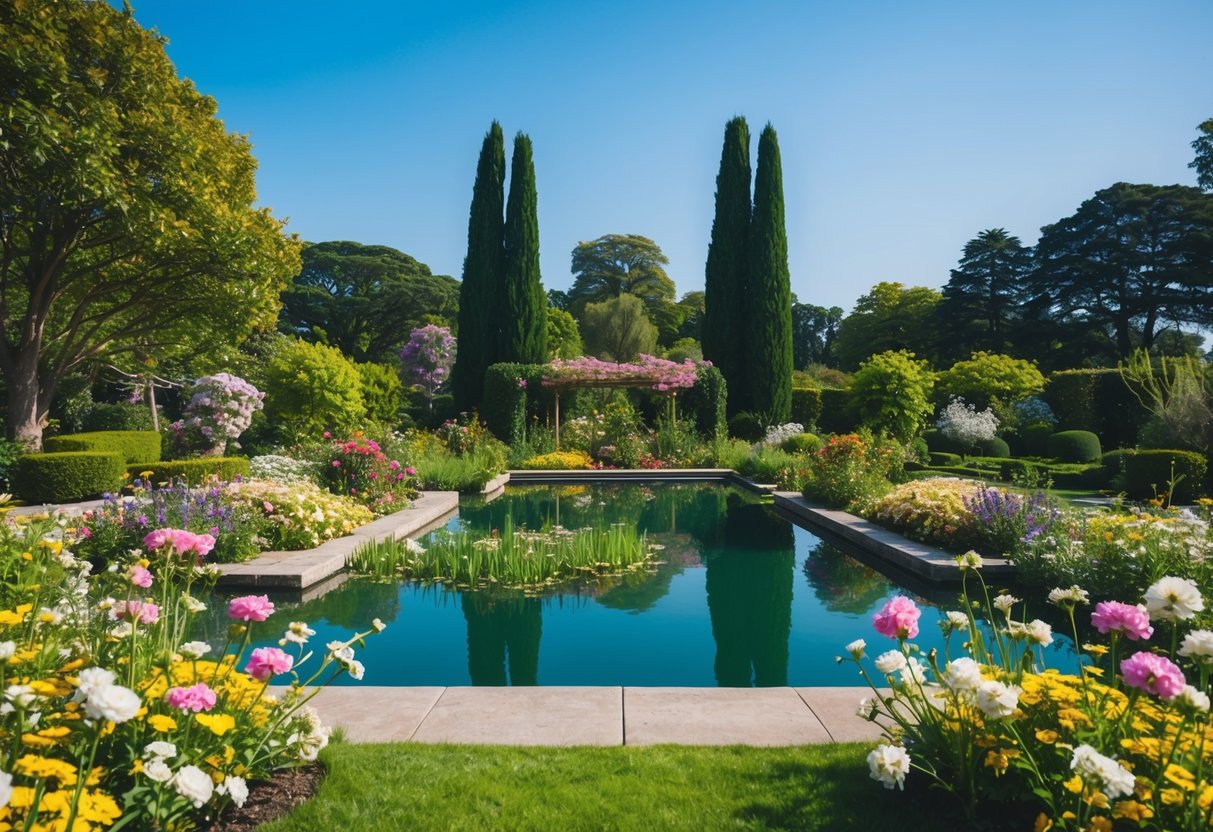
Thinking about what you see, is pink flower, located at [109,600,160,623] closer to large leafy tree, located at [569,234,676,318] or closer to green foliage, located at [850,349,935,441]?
green foliage, located at [850,349,935,441]

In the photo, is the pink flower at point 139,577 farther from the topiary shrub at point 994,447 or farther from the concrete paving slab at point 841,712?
the topiary shrub at point 994,447

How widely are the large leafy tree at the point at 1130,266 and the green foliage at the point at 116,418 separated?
32.3 meters

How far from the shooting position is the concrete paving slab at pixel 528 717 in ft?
10.00

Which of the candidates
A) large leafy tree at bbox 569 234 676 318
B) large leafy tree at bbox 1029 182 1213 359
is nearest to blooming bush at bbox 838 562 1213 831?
large leafy tree at bbox 1029 182 1213 359

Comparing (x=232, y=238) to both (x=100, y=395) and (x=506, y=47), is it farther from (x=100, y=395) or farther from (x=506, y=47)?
(x=100, y=395)

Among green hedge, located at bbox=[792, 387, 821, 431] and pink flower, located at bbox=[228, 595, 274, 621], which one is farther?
green hedge, located at bbox=[792, 387, 821, 431]

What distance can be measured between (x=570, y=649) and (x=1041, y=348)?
3163cm

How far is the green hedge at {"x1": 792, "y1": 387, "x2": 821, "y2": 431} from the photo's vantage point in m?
21.2

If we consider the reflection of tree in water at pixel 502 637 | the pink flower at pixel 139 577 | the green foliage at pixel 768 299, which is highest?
the green foliage at pixel 768 299

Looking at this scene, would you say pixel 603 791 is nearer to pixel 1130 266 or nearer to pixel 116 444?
pixel 116 444

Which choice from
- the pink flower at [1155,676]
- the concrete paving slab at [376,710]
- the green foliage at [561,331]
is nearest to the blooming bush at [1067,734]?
the pink flower at [1155,676]

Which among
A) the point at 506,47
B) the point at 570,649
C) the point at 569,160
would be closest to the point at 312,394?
the point at 506,47

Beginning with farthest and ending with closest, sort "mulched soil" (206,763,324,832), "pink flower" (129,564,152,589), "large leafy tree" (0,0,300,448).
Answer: "large leafy tree" (0,0,300,448) → "pink flower" (129,564,152,589) → "mulched soil" (206,763,324,832)

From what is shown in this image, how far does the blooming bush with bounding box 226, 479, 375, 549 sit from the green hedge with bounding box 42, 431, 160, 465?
5526mm
